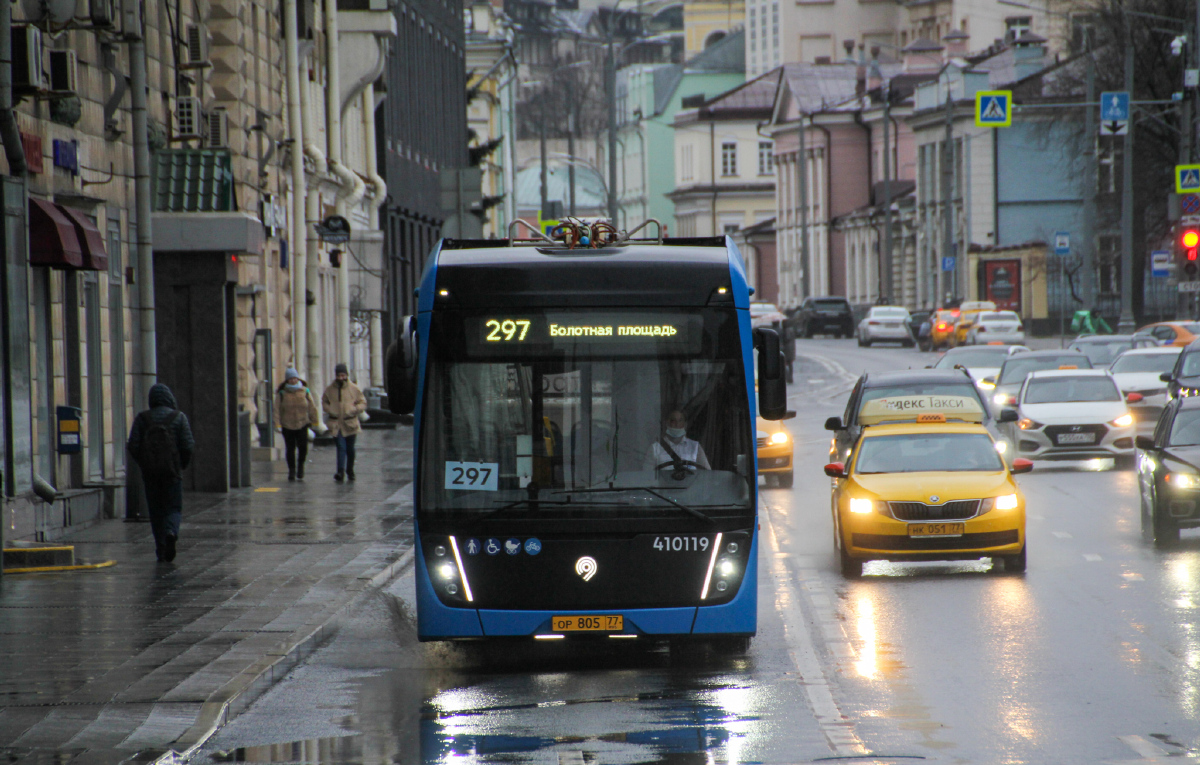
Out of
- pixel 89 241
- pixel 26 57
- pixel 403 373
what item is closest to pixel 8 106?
pixel 26 57

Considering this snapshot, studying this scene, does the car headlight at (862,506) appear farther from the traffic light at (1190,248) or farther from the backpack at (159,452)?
the traffic light at (1190,248)

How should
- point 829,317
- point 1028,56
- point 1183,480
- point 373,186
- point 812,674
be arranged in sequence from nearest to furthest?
point 812,674 → point 1183,480 → point 373,186 → point 1028,56 → point 829,317

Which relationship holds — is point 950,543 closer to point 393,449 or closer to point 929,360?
point 393,449

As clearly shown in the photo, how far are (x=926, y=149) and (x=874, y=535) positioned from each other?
74980mm

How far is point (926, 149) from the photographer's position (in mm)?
89562

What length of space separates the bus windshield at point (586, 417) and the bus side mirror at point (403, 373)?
121mm

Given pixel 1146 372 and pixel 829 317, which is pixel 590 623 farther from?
pixel 829 317

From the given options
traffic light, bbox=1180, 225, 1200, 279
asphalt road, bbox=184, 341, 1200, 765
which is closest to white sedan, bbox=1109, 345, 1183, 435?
traffic light, bbox=1180, 225, 1200, 279

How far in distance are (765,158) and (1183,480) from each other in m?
122

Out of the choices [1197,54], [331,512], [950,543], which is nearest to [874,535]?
[950,543]

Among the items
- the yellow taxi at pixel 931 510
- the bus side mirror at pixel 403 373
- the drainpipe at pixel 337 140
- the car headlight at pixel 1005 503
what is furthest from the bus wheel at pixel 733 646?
the drainpipe at pixel 337 140

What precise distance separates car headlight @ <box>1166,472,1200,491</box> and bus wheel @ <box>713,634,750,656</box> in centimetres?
712

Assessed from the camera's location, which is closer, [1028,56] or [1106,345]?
[1106,345]

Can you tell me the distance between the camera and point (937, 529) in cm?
1658
